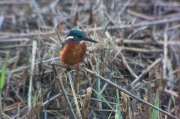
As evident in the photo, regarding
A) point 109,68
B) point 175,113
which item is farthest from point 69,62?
point 175,113

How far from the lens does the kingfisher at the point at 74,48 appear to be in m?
4.10

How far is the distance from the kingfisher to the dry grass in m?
0.13

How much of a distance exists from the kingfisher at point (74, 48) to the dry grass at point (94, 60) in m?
0.13

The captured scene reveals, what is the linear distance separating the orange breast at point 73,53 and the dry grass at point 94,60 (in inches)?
5.1

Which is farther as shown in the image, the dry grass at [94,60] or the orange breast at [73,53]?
the dry grass at [94,60]

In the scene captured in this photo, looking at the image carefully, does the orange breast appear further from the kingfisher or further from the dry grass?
the dry grass

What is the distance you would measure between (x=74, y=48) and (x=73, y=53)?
0.20 feet

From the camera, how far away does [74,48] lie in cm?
412

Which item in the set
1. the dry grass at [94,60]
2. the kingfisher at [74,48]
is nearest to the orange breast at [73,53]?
the kingfisher at [74,48]

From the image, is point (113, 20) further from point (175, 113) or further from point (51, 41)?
point (175, 113)

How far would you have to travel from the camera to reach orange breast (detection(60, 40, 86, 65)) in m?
4.09

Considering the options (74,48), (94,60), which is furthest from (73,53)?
(94,60)

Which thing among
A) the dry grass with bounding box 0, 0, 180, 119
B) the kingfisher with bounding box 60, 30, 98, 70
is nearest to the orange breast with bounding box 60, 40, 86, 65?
the kingfisher with bounding box 60, 30, 98, 70

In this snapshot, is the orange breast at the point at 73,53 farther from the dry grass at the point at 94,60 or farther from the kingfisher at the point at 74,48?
the dry grass at the point at 94,60
